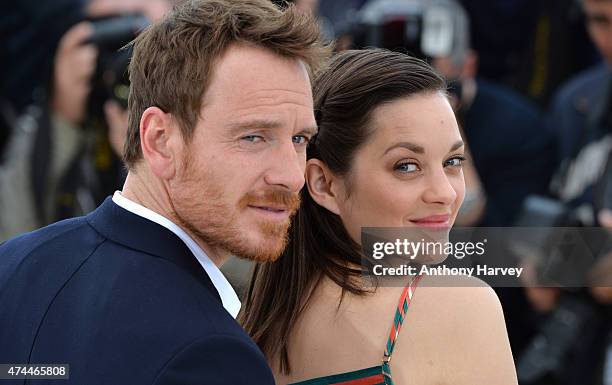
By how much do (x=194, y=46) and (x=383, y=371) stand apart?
0.76 meters

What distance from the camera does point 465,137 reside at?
4.83 m

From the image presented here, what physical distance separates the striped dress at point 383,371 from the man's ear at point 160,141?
56 centimetres

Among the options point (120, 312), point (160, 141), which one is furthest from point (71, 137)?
point (120, 312)

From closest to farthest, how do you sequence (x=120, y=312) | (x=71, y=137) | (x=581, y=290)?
1. (x=120, y=312)
2. (x=581, y=290)
3. (x=71, y=137)

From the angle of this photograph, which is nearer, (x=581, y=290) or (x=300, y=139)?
(x=300, y=139)

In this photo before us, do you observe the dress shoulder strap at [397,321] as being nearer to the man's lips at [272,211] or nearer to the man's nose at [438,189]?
the man's nose at [438,189]

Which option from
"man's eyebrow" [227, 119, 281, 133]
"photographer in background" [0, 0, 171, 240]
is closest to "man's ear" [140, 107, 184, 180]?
"man's eyebrow" [227, 119, 281, 133]

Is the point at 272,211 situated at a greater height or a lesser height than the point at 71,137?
lesser

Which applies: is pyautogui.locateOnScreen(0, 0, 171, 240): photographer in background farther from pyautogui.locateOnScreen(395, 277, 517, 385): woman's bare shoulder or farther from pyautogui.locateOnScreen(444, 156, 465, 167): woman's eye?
pyautogui.locateOnScreen(395, 277, 517, 385): woman's bare shoulder

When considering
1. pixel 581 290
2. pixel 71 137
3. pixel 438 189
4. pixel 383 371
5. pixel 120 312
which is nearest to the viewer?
pixel 120 312

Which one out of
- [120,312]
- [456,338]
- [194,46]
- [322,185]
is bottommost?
[456,338]

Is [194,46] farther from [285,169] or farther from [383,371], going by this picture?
[383,371]

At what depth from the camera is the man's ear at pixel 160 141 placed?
6.86 ft

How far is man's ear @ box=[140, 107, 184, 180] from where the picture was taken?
6.86 ft
